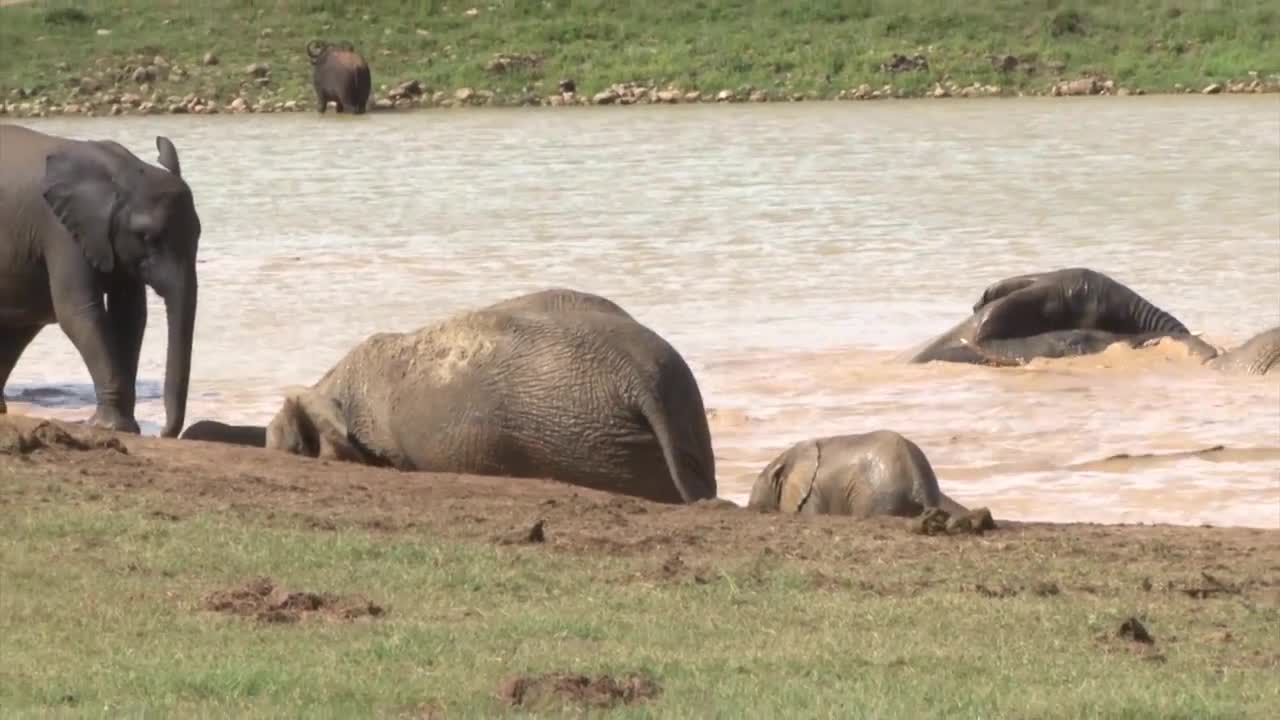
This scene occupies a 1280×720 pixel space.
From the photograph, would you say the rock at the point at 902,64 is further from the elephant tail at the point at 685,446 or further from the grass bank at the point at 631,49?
the elephant tail at the point at 685,446

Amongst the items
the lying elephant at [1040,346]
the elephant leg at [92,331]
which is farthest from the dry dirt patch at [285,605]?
the lying elephant at [1040,346]

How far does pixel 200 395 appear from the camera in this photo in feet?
47.8

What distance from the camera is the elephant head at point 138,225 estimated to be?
40.6ft

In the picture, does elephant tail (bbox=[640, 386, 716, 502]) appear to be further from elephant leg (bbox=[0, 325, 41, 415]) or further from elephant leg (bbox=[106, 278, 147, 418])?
elephant leg (bbox=[0, 325, 41, 415])

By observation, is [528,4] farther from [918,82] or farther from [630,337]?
[630,337]

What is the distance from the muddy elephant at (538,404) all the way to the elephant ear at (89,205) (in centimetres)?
230

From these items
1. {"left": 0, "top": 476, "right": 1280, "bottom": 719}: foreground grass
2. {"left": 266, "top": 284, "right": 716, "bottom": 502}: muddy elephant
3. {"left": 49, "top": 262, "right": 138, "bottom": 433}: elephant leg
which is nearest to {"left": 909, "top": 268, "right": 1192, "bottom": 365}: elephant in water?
{"left": 266, "top": 284, "right": 716, "bottom": 502}: muddy elephant

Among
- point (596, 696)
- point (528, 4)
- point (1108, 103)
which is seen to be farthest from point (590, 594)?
point (528, 4)

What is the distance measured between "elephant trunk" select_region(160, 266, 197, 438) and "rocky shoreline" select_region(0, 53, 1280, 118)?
33588 millimetres

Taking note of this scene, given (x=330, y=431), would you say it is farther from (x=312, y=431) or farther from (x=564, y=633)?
(x=564, y=633)

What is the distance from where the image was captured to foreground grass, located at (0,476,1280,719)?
6.23m

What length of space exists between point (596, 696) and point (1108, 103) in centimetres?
3834

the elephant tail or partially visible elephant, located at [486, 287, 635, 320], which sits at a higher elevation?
partially visible elephant, located at [486, 287, 635, 320]

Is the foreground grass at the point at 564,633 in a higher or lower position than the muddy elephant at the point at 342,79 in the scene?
higher
